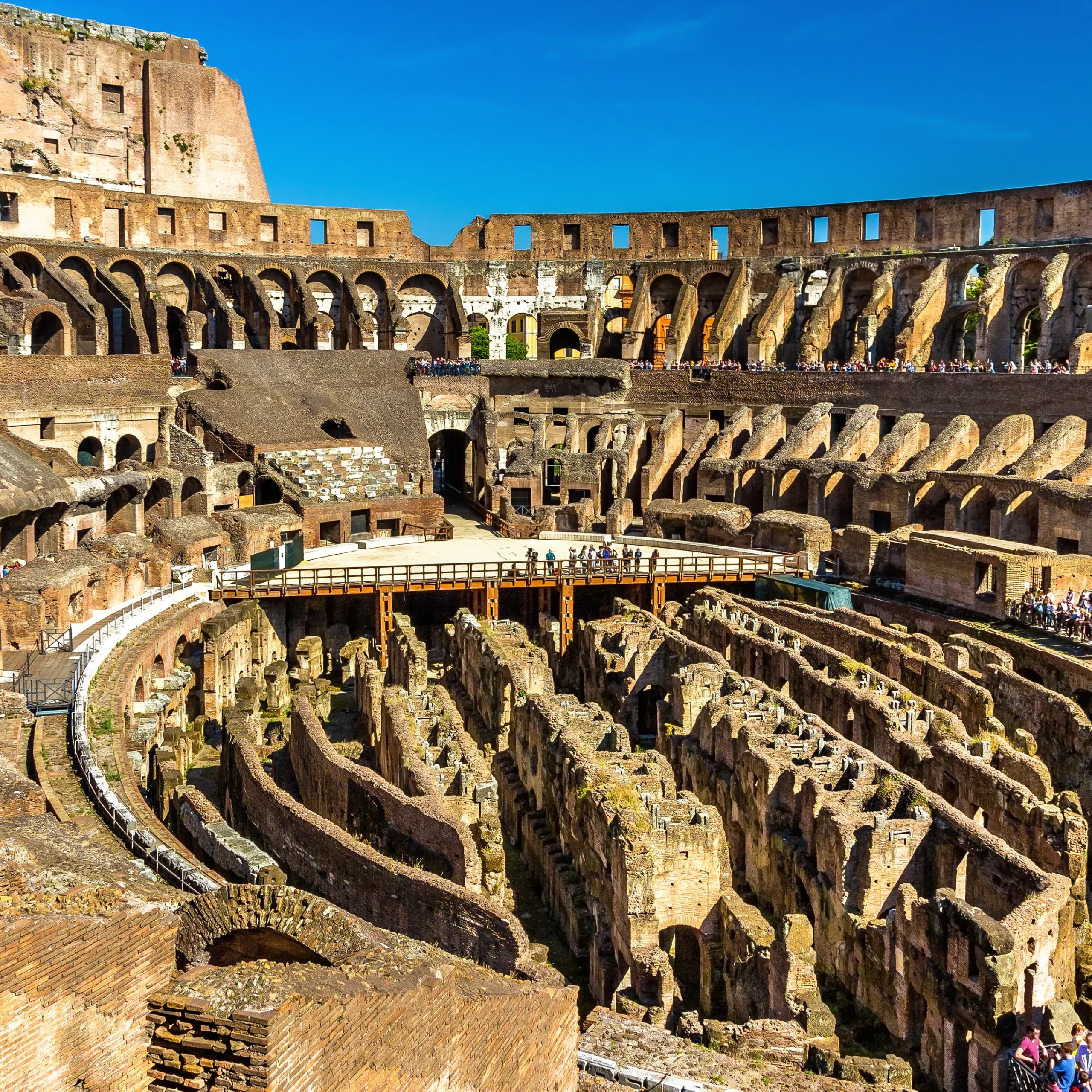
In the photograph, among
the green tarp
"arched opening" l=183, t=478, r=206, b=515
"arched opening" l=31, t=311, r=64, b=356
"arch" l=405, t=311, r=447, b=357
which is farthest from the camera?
"arch" l=405, t=311, r=447, b=357

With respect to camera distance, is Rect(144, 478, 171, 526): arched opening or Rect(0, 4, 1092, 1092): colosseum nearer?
Rect(0, 4, 1092, 1092): colosseum

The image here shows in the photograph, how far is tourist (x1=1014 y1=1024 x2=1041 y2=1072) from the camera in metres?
13.2

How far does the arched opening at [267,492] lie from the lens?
41.2 metres

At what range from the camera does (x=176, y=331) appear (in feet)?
174

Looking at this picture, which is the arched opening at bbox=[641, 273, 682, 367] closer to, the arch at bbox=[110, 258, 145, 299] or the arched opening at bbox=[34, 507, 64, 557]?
the arch at bbox=[110, 258, 145, 299]

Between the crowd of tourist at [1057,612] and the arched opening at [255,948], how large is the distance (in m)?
20.4

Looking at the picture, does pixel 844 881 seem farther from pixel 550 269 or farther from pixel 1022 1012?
pixel 550 269

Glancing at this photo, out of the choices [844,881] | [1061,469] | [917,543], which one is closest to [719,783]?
[844,881]

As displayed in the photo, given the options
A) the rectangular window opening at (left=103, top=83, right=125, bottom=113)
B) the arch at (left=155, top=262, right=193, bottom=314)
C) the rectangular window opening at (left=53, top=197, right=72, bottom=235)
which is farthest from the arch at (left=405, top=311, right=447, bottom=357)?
the rectangular window opening at (left=103, top=83, right=125, bottom=113)

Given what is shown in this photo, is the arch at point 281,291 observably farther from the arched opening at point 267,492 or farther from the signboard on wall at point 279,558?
the signboard on wall at point 279,558

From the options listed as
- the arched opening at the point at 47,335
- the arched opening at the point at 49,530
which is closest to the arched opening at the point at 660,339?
the arched opening at the point at 47,335

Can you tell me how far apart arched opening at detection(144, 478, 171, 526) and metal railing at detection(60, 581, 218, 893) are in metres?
13.8

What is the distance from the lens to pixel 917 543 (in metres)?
32.6

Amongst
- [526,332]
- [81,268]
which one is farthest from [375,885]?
[526,332]
